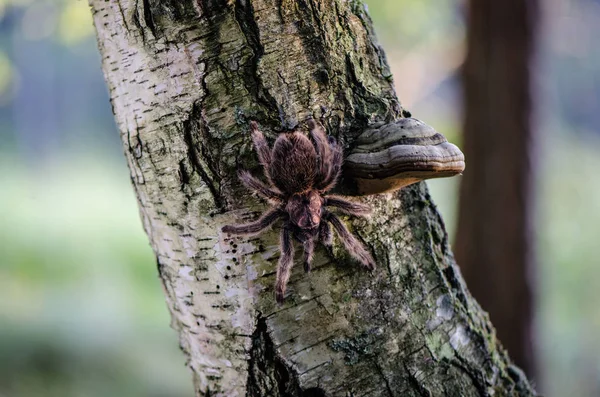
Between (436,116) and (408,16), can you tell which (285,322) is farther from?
(436,116)

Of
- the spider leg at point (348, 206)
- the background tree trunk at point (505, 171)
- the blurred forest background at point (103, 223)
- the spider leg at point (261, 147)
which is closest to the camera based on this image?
the spider leg at point (261, 147)

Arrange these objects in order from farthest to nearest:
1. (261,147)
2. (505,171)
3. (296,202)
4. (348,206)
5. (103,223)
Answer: (103,223) < (505,171) < (296,202) < (348,206) < (261,147)

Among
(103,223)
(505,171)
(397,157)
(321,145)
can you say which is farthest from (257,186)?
(103,223)

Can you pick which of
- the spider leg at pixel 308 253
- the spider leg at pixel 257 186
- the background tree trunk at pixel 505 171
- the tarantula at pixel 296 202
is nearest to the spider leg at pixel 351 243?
the tarantula at pixel 296 202

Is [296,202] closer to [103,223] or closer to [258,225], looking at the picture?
[258,225]

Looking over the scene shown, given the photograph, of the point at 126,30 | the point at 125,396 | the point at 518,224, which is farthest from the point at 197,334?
the point at 125,396

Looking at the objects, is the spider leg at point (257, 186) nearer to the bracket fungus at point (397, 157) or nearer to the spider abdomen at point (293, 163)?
the spider abdomen at point (293, 163)
